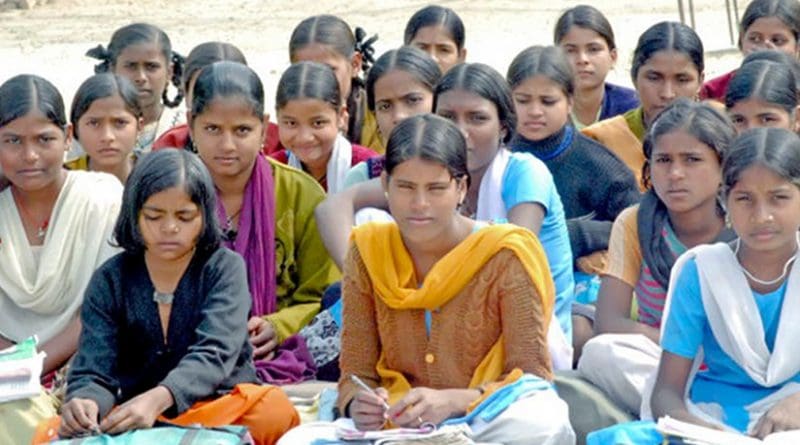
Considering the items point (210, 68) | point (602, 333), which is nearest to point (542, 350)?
point (602, 333)

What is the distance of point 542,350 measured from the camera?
4.71 m

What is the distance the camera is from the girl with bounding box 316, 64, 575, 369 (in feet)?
18.2

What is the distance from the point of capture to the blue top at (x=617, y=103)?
7.45 metres

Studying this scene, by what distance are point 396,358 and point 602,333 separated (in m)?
0.86

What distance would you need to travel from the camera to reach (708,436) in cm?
434

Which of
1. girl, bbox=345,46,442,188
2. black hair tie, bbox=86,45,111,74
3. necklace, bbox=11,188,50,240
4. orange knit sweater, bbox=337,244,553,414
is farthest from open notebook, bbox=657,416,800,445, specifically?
black hair tie, bbox=86,45,111,74

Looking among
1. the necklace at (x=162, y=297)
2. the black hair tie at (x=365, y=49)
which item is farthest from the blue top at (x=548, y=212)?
the black hair tie at (x=365, y=49)

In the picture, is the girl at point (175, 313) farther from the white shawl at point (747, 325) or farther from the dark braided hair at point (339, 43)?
the dark braided hair at point (339, 43)

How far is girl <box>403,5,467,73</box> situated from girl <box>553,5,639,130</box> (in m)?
0.55

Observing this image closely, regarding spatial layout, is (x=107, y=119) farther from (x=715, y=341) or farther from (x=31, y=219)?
(x=715, y=341)

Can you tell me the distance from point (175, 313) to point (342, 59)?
2.57 m

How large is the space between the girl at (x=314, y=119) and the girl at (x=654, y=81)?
1125mm

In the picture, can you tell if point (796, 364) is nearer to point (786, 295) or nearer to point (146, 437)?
point (786, 295)

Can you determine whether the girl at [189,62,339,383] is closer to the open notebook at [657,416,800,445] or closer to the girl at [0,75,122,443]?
the girl at [0,75,122,443]
